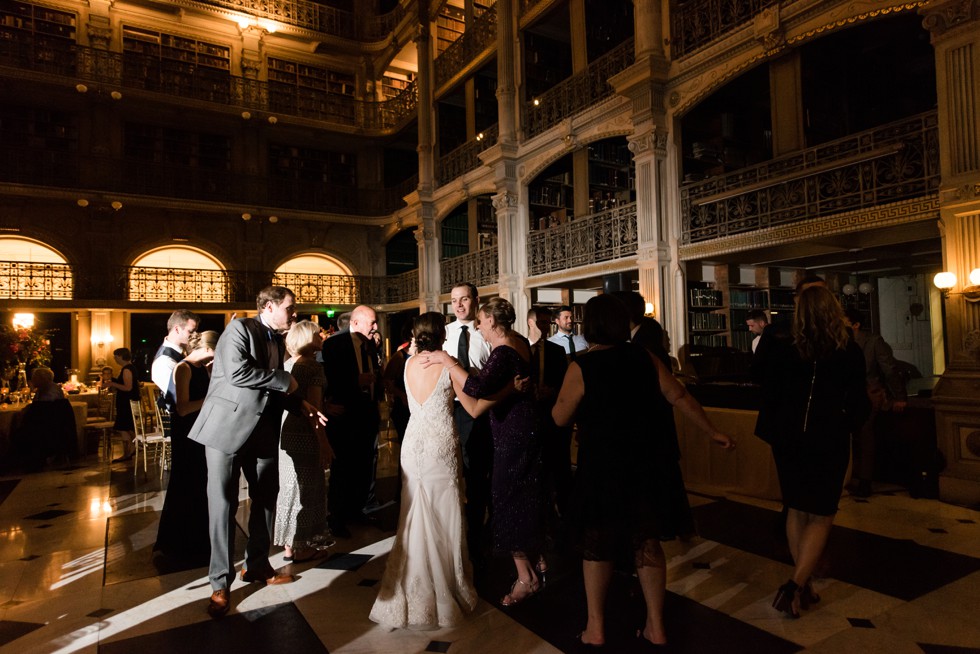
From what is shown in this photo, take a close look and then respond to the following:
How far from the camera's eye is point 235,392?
280cm

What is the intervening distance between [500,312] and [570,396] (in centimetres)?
65

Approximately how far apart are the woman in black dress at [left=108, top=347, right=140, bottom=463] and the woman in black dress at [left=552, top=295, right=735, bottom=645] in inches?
266

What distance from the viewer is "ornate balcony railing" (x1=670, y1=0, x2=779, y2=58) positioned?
6.98 metres

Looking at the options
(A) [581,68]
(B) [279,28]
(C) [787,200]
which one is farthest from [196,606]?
(B) [279,28]

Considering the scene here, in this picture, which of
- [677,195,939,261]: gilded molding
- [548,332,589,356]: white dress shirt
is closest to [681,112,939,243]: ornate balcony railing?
[677,195,939,261]: gilded molding

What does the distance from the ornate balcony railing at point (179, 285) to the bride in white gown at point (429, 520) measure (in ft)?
42.6

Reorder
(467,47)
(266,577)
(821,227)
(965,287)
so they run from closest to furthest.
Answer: (266,577)
(965,287)
(821,227)
(467,47)

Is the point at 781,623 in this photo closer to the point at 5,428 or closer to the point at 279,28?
the point at 5,428

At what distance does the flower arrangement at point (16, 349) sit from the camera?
23.9 feet

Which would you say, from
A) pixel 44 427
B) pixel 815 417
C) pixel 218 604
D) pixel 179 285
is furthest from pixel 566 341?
pixel 179 285

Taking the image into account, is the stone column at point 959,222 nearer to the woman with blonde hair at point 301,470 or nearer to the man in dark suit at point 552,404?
the man in dark suit at point 552,404

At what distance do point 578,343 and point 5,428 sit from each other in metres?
7.19

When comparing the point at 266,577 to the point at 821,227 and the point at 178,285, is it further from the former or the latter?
the point at 178,285

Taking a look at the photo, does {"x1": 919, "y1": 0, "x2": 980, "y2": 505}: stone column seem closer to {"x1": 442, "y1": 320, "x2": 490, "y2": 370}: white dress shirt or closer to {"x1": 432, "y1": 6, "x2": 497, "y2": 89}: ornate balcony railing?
{"x1": 442, "y1": 320, "x2": 490, "y2": 370}: white dress shirt
